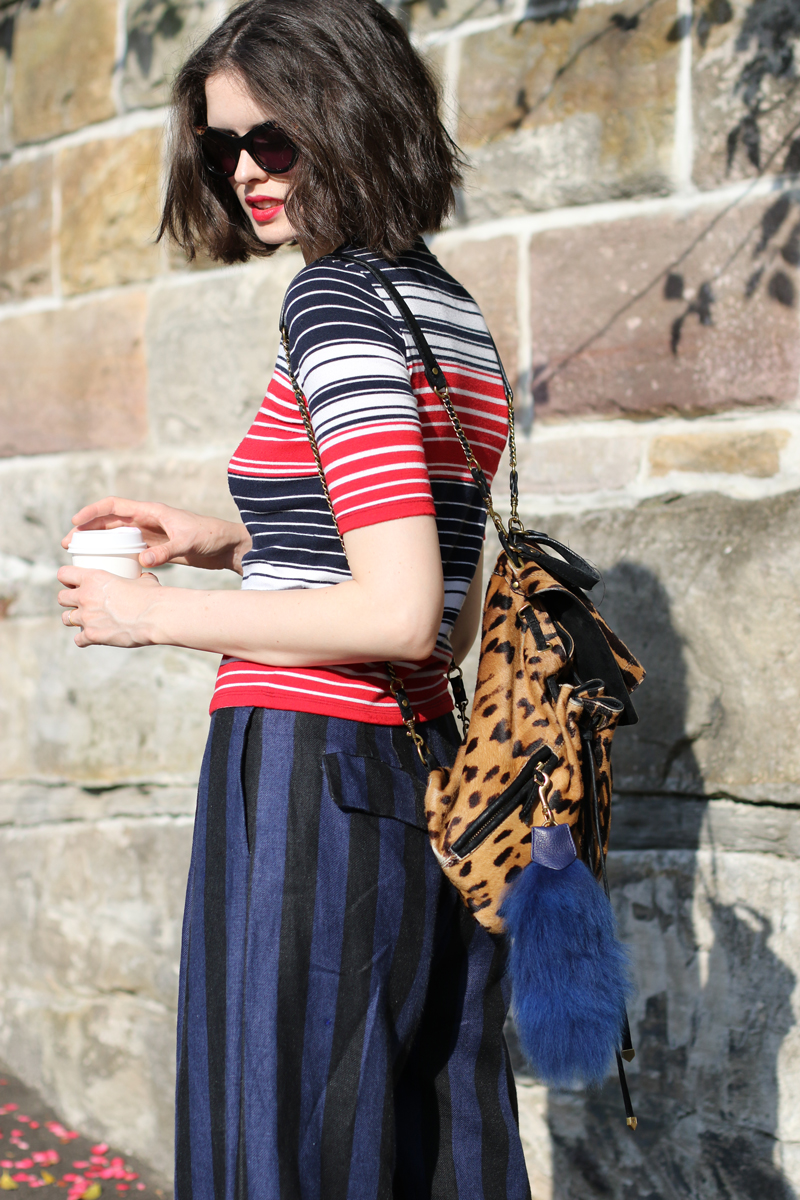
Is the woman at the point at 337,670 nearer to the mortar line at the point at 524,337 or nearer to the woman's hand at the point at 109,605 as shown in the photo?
the woman's hand at the point at 109,605

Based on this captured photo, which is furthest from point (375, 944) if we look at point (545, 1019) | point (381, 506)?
point (381, 506)

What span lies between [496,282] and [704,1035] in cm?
160

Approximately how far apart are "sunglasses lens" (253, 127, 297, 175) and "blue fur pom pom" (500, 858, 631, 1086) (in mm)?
916

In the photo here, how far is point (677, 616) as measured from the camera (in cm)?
209

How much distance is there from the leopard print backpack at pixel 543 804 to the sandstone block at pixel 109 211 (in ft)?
6.14

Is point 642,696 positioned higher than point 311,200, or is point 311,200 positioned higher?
point 311,200

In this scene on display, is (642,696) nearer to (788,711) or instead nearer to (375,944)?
(788,711)

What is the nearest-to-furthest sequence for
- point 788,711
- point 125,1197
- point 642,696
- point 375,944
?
1. point 375,944
2. point 788,711
3. point 642,696
4. point 125,1197

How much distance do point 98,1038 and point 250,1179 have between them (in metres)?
1.90

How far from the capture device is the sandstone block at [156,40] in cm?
281

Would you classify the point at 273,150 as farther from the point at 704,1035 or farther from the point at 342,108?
the point at 704,1035

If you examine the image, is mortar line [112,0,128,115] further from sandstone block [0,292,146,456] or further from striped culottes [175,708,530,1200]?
striped culottes [175,708,530,1200]

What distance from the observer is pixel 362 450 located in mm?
1189

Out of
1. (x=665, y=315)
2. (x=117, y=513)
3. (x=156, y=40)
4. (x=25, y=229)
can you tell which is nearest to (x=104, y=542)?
(x=117, y=513)
